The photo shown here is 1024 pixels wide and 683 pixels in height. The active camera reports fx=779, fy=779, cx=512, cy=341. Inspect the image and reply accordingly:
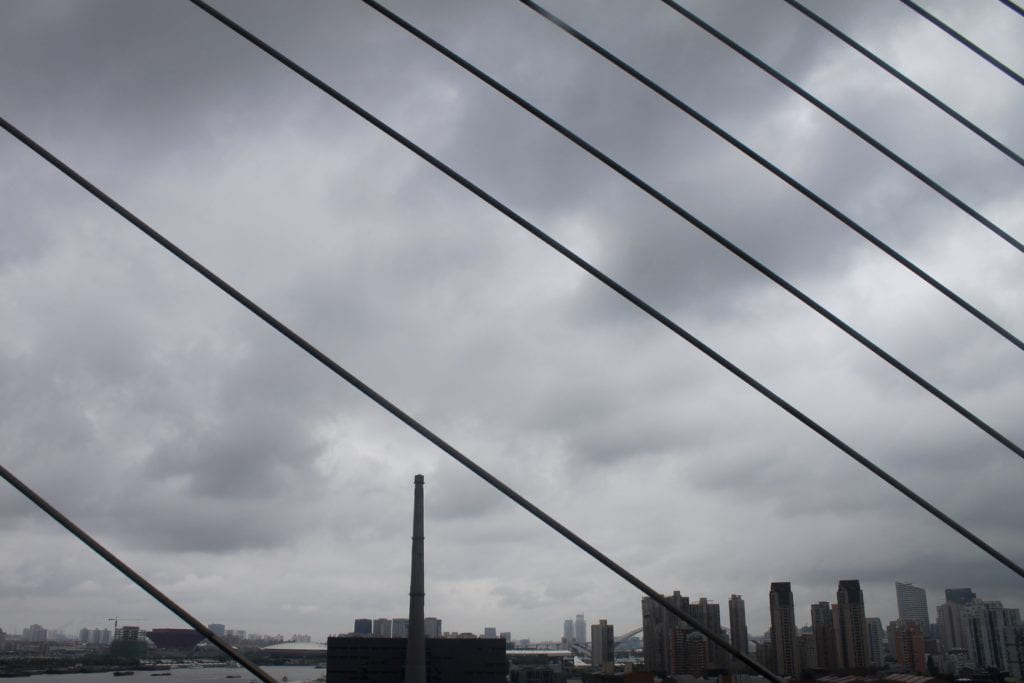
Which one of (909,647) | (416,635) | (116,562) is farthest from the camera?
(909,647)

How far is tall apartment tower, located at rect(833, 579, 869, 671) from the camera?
2741cm

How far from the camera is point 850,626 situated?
93.7 ft

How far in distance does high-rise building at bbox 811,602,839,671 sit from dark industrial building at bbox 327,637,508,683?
10819 millimetres

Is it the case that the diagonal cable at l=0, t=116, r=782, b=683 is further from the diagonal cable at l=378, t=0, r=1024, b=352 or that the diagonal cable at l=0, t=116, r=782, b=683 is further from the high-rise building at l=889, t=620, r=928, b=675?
the high-rise building at l=889, t=620, r=928, b=675

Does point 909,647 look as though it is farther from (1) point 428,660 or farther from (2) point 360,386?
(2) point 360,386

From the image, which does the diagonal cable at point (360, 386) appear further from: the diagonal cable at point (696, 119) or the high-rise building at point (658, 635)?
the high-rise building at point (658, 635)

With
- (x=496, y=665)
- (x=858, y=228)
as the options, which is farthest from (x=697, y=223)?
(x=496, y=665)

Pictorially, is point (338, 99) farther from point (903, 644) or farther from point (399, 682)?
point (903, 644)

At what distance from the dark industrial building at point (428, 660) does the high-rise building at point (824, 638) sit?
10.8 meters

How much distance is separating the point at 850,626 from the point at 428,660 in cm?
1549

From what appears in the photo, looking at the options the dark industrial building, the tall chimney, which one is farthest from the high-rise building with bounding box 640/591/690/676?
the tall chimney

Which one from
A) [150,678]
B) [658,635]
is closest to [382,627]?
[150,678]

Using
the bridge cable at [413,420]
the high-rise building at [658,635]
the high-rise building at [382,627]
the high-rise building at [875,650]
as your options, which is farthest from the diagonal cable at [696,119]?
the high-rise building at [382,627]

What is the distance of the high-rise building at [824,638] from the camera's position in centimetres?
2623
